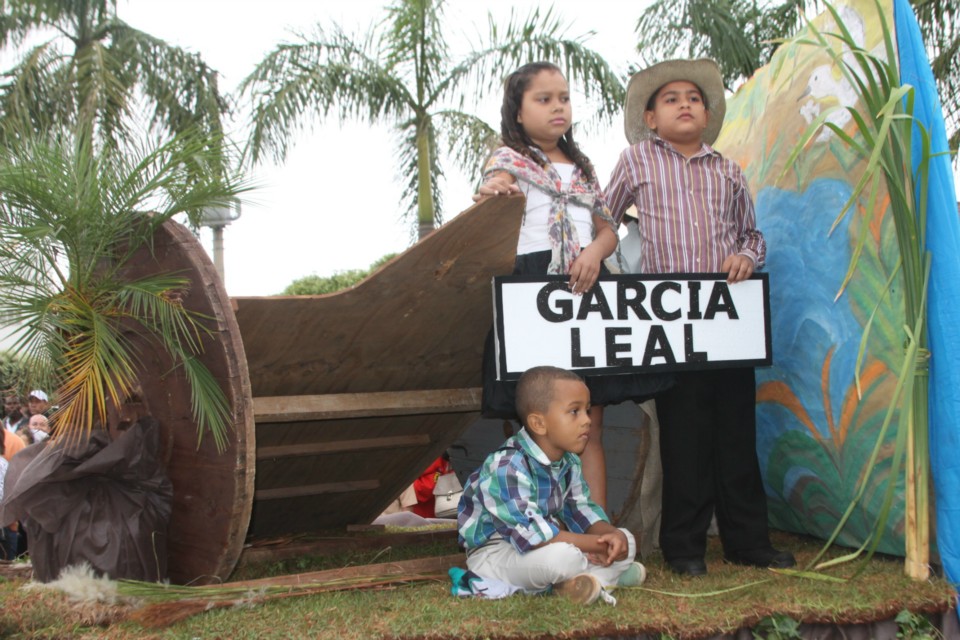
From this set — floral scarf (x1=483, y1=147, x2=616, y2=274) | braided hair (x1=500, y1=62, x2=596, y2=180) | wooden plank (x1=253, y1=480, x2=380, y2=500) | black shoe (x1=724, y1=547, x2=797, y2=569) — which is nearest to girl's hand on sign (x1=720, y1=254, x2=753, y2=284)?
floral scarf (x1=483, y1=147, x2=616, y2=274)

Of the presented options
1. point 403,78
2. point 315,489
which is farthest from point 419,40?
point 315,489

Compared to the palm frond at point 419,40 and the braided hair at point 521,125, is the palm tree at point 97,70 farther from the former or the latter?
the braided hair at point 521,125

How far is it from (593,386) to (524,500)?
539 millimetres

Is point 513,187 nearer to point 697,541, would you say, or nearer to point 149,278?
point 149,278

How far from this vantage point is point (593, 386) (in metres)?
3.60

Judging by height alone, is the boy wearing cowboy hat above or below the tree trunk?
below

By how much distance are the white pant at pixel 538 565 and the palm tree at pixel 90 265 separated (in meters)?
0.94

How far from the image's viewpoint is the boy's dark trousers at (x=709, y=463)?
365cm

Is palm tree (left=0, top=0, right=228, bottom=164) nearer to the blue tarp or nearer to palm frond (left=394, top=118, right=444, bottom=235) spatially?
palm frond (left=394, top=118, right=444, bottom=235)

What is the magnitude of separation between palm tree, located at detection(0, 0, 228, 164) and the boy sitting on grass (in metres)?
11.5

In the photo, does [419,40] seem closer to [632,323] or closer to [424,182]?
[424,182]

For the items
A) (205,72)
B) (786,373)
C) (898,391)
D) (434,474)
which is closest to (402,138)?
(205,72)

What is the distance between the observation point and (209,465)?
3209 mm

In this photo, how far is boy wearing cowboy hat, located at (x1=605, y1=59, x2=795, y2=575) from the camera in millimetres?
3656
